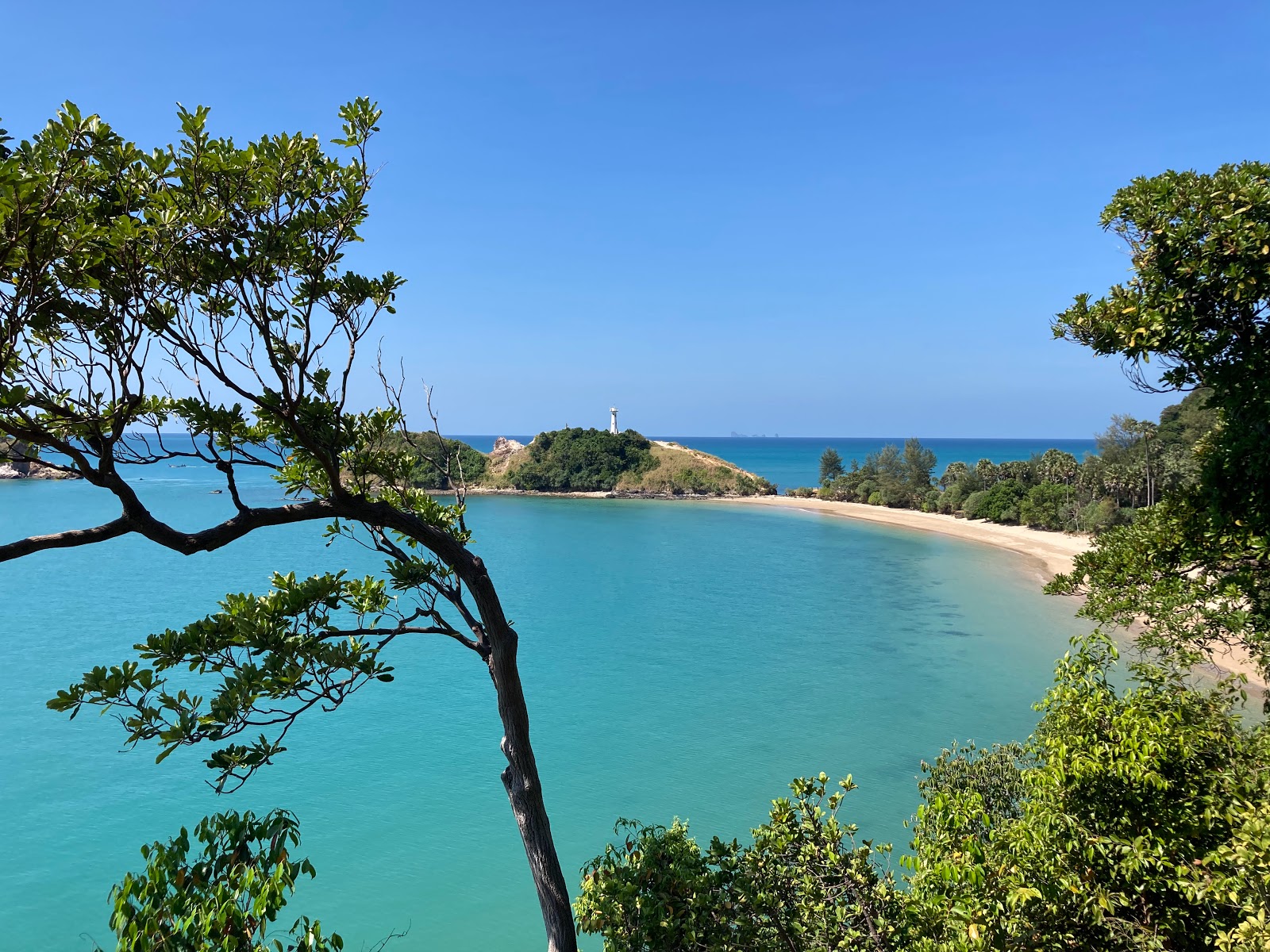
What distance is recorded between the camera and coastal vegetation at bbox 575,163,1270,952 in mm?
4367

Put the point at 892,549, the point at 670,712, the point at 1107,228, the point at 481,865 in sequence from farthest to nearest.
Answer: the point at 892,549
the point at 670,712
the point at 481,865
the point at 1107,228

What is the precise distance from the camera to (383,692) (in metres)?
23.3

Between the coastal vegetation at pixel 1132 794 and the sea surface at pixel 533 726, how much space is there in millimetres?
7375

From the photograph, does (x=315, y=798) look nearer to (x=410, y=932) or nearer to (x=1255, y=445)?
(x=410, y=932)

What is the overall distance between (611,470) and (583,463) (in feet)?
13.6

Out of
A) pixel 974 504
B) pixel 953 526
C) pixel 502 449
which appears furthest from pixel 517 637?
pixel 502 449

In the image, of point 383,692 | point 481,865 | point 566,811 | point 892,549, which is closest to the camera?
point 481,865

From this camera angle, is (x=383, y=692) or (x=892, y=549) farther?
(x=892, y=549)

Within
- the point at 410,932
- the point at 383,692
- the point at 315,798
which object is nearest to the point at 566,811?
the point at 410,932

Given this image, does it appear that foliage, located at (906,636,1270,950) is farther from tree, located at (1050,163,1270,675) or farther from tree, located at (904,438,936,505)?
tree, located at (904,438,936,505)

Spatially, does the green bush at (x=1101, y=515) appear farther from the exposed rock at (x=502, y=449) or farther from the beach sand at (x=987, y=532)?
the exposed rock at (x=502, y=449)

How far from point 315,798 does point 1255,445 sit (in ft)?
59.1

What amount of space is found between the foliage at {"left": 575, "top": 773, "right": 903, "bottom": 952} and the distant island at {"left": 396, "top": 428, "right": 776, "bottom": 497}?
280ft

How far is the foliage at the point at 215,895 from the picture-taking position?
3055mm
